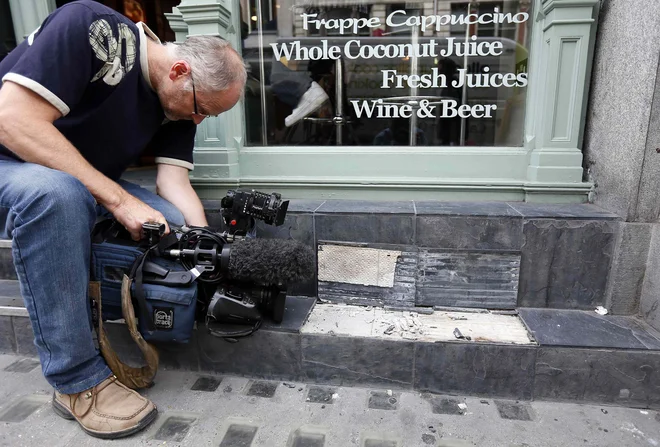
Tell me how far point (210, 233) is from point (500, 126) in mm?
2035

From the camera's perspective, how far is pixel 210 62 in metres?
1.94

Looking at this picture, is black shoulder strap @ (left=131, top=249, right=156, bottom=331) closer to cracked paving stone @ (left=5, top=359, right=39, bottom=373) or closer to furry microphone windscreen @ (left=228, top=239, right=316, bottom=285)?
furry microphone windscreen @ (left=228, top=239, right=316, bottom=285)

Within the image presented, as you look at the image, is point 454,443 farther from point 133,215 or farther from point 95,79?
point 95,79

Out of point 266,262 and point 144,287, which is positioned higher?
point 266,262

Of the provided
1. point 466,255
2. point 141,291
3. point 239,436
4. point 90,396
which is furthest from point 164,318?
point 466,255

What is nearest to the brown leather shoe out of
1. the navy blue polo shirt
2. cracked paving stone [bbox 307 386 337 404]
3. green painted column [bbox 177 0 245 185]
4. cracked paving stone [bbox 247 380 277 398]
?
cracked paving stone [bbox 247 380 277 398]

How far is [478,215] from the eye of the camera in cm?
240

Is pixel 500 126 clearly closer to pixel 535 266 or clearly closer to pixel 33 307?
pixel 535 266

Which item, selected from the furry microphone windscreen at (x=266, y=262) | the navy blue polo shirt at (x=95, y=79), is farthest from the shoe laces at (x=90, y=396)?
the navy blue polo shirt at (x=95, y=79)

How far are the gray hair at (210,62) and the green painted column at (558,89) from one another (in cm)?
185

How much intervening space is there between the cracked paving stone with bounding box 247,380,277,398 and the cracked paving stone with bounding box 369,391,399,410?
0.49m

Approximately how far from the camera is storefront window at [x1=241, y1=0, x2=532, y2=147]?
2.82 meters

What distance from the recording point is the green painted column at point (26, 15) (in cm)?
317

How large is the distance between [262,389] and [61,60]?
1.71 metres
